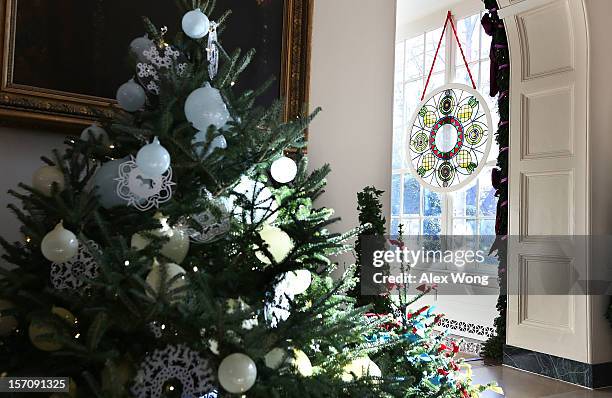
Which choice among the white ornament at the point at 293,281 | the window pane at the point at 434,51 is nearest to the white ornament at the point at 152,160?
the white ornament at the point at 293,281

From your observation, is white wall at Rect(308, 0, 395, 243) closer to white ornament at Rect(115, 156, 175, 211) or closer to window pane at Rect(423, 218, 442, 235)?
white ornament at Rect(115, 156, 175, 211)

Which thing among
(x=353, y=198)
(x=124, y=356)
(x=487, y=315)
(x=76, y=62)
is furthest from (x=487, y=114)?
(x=124, y=356)

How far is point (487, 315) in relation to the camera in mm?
4812

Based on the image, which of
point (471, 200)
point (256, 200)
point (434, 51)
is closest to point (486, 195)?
point (471, 200)

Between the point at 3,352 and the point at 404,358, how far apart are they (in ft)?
3.56

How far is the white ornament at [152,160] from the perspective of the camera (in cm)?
101

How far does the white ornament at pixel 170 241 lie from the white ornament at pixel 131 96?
1.01ft

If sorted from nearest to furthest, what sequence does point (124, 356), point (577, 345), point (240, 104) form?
point (124, 356) < point (240, 104) < point (577, 345)

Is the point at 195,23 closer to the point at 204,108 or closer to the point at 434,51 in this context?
the point at 204,108

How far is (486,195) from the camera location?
16.4 ft

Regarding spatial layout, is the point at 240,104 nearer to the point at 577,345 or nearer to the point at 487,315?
the point at 577,345

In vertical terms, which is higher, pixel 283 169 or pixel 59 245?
pixel 283 169

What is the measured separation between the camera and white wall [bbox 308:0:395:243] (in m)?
2.14

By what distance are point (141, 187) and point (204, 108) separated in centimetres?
21
